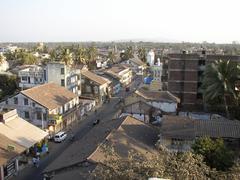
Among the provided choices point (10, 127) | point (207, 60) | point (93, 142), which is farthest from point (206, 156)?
point (207, 60)

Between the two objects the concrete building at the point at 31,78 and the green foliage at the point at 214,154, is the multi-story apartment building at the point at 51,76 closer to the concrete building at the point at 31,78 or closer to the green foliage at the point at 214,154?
the concrete building at the point at 31,78

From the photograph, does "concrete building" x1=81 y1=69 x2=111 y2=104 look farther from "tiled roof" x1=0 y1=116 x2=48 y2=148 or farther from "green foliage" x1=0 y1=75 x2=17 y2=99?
"tiled roof" x1=0 y1=116 x2=48 y2=148

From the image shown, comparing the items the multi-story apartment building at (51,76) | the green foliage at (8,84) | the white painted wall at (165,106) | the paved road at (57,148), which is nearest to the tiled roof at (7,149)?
the paved road at (57,148)

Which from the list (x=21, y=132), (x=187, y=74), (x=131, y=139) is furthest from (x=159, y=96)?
(x=21, y=132)

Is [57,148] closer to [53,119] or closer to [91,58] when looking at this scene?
[53,119]

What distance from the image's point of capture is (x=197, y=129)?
34094 millimetres

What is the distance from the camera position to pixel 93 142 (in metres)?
31.5

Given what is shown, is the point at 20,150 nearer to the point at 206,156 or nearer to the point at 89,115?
the point at 206,156

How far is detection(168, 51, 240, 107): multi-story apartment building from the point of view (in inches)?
2197

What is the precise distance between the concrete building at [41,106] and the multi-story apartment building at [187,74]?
1942 cm

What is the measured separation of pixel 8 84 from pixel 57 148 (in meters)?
30.7

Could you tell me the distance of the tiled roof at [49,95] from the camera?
47094mm

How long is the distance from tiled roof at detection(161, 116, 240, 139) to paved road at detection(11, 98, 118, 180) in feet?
45.7

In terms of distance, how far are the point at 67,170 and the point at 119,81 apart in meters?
61.1
